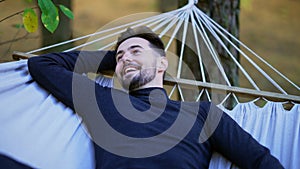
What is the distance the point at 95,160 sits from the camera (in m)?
1.22

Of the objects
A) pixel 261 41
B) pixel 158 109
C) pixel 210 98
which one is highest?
pixel 158 109

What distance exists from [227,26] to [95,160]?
0.91 meters

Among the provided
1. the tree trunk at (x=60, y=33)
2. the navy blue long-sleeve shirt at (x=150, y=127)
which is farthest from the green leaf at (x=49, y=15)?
the tree trunk at (x=60, y=33)

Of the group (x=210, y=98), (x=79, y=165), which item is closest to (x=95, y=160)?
(x=79, y=165)

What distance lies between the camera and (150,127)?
→ 1191 millimetres

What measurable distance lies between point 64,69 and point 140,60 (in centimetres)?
19

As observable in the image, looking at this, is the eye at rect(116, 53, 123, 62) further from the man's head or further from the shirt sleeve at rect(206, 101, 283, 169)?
the shirt sleeve at rect(206, 101, 283, 169)

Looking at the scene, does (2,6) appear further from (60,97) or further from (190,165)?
(190,165)

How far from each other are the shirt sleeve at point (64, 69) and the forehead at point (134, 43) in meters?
0.07

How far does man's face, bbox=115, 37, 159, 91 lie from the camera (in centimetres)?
135

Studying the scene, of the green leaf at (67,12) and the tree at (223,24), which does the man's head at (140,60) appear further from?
the tree at (223,24)

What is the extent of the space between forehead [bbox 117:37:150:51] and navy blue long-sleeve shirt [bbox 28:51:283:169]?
13cm

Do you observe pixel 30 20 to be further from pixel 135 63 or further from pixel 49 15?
pixel 135 63

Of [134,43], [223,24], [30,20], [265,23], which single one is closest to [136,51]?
[134,43]
